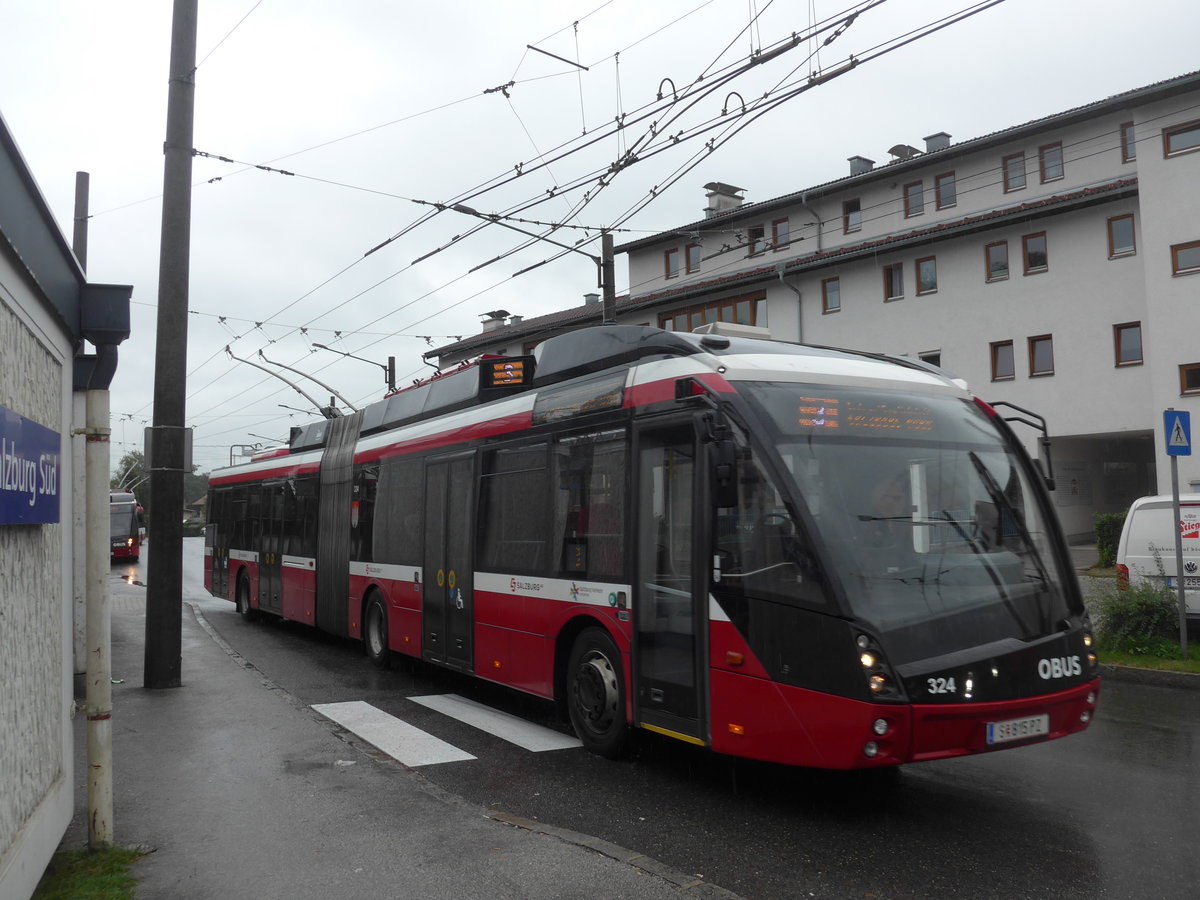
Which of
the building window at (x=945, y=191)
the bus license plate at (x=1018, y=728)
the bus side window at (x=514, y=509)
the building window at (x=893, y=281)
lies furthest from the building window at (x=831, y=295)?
the bus license plate at (x=1018, y=728)

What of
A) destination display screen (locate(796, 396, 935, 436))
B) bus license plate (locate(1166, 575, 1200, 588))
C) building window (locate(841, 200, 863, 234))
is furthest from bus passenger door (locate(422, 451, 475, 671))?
building window (locate(841, 200, 863, 234))

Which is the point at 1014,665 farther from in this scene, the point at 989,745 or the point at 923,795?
the point at 923,795

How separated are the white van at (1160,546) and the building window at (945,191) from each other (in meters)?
23.4

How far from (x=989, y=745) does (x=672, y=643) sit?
1969mm

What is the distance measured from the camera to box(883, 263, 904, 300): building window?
3331 centimetres

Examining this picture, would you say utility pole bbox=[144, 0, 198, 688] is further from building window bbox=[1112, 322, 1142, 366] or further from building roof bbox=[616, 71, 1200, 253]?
building window bbox=[1112, 322, 1142, 366]

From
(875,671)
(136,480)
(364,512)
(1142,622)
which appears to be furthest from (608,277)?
(136,480)

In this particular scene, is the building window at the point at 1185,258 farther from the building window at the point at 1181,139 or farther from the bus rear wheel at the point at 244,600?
the bus rear wheel at the point at 244,600

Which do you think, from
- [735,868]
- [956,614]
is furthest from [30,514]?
[956,614]

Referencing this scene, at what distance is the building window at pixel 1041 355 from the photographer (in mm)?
29531

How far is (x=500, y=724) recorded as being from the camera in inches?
347

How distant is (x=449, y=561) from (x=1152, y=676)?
7.09 metres

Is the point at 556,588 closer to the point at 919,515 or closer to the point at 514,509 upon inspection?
the point at 514,509

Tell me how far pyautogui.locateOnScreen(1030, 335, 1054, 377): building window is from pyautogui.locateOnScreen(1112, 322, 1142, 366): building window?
5.66 feet
